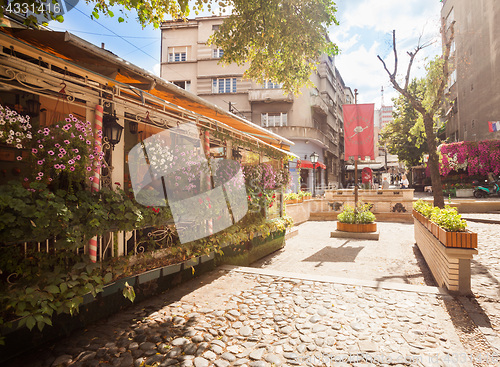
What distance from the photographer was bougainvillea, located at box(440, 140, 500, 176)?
21566 millimetres

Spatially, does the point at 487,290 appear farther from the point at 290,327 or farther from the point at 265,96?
the point at 265,96

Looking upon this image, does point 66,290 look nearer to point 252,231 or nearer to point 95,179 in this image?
point 95,179

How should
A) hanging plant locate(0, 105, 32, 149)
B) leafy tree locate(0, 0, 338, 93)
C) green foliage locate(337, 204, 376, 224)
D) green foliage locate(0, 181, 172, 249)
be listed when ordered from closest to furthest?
green foliage locate(0, 181, 172, 249) < hanging plant locate(0, 105, 32, 149) < leafy tree locate(0, 0, 338, 93) < green foliage locate(337, 204, 376, 224)

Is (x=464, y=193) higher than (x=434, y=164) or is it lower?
lower

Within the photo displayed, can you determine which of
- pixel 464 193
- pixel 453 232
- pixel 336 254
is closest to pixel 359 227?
pixel 336 254

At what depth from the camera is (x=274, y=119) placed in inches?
1057

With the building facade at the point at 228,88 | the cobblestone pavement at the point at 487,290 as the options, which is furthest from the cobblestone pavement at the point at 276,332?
the building facade at the point at 228,88

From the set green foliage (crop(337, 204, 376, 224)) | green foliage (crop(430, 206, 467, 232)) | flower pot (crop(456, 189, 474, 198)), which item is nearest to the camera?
green foliage (crop(430, 206, 467, 232))

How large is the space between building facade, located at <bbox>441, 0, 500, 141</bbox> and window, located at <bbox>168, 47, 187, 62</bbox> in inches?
836

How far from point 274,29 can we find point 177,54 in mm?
22826

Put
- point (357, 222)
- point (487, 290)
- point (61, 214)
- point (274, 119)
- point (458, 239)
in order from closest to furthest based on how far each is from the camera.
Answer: point (61, 214)
point (458, 239)
point (487, 290)
point (357, 222)
point (274, 119)

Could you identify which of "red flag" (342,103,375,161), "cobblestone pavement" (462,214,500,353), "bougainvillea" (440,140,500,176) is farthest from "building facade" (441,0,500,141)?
"cobblestone pavement" (462,214,500,353)

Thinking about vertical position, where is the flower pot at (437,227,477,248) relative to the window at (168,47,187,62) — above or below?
below

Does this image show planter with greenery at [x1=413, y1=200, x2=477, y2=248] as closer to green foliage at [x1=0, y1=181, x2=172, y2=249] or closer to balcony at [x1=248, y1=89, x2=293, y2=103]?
green foliage at [x1=0, y1=181, x2=172, y2=249]
